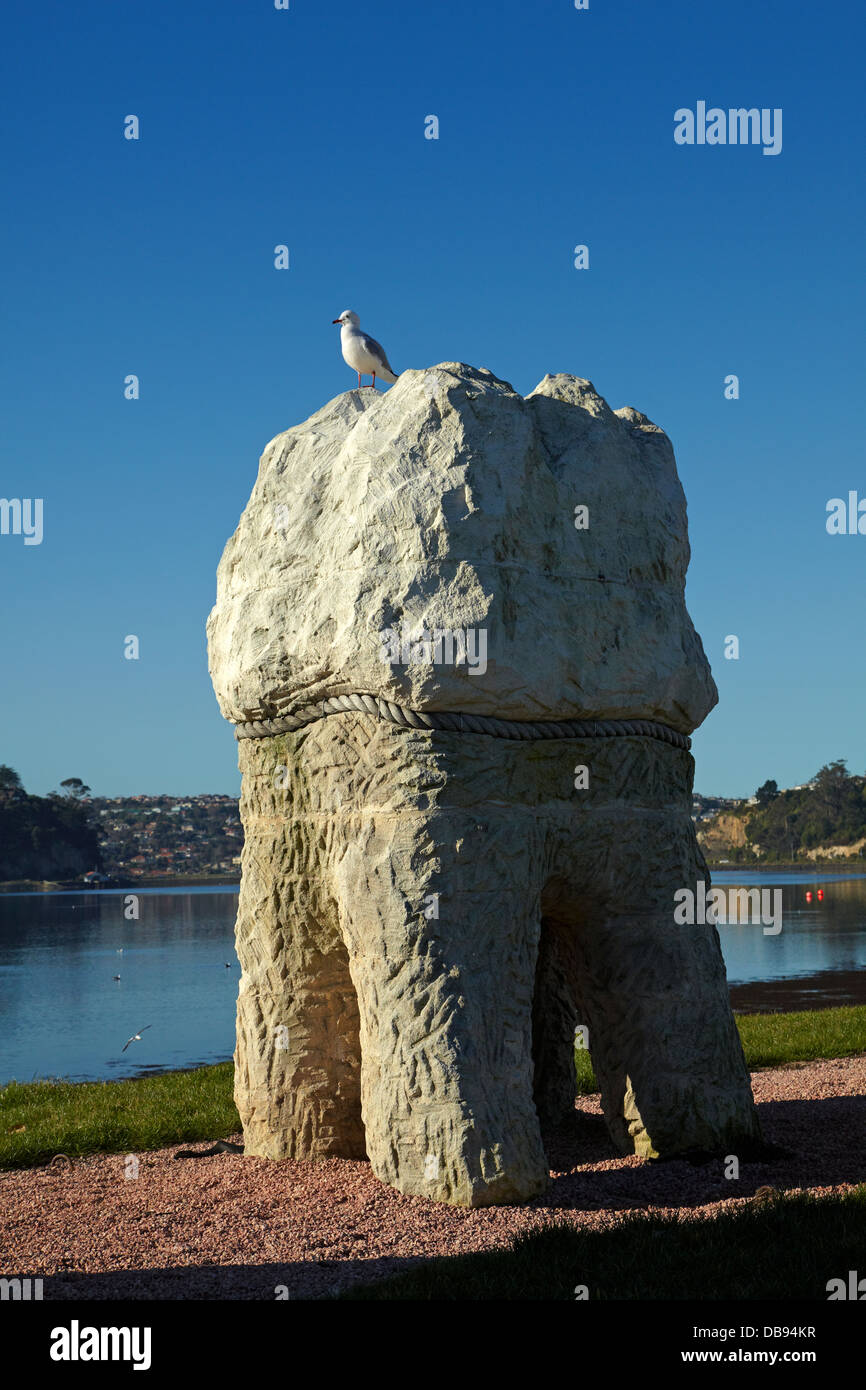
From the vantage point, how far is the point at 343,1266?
207 inches

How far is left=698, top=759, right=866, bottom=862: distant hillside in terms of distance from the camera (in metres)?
108

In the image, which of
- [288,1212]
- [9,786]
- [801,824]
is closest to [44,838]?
[9,786]

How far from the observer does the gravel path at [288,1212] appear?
5.26 m

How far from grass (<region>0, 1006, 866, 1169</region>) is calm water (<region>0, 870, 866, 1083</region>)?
21.9ft

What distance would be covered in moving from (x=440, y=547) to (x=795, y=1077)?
5898 millimetres

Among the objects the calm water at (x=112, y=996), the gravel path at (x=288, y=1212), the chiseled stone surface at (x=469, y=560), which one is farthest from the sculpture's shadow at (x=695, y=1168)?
the calm water at (x=112, y=996)

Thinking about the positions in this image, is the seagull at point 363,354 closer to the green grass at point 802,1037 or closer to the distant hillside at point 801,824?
the green grass at point 802,1037

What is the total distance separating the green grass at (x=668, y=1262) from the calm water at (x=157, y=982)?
42.7 feet

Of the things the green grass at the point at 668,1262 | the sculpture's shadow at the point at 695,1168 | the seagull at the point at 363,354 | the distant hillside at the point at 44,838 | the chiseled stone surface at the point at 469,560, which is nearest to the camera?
the green grass at the point at 668,1262

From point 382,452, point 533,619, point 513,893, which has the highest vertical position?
point 382,452

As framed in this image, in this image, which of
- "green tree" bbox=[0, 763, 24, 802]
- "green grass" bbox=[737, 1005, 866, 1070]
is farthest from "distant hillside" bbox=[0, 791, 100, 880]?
"green grass" bbox=[737, 1005, 866, 1070]
